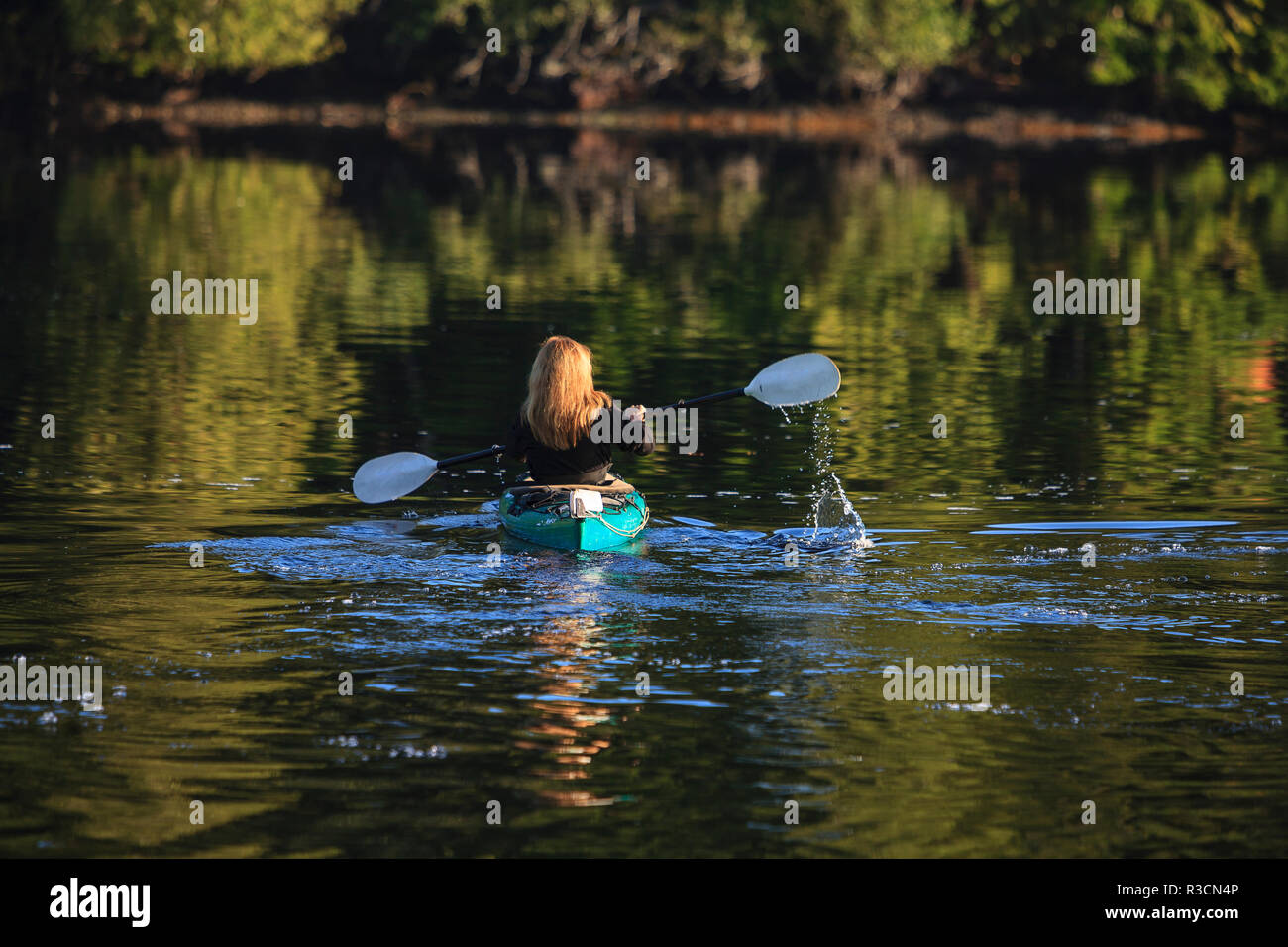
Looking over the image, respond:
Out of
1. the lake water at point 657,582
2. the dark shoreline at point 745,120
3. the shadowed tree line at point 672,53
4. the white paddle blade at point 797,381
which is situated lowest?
the lake water at point 657,582

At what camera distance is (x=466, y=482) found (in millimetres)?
16266

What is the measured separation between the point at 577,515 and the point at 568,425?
2.03 feet

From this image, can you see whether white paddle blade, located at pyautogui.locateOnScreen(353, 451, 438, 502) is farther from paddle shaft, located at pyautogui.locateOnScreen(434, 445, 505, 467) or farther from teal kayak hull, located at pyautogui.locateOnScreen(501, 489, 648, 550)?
teal kayak hull, located at pyautogui.locateOnScreen(501, 489, 648, 550)

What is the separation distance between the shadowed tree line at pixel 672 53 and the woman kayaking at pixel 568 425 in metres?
60.1

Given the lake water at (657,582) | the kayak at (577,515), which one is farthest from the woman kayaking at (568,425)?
the lake water at (657,582)

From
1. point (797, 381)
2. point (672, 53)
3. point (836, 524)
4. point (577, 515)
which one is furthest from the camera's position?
point (672, 53)

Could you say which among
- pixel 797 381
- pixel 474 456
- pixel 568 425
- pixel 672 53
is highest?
pixel 672 53

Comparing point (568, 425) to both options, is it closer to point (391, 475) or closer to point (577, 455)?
point (577, 455)

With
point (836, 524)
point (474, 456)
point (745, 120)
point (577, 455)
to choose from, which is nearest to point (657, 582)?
Answer: point (577, 455)

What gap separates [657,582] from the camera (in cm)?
1234

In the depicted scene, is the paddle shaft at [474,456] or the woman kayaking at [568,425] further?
the paddle shaft at [474,456]

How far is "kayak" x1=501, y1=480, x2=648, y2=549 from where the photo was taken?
1320cm

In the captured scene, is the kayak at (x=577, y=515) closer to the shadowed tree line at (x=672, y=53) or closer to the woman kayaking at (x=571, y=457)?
the woman kayaking at (x=571, y=457)

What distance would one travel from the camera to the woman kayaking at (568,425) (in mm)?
13227
